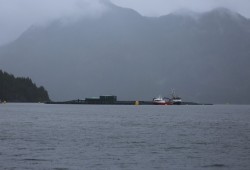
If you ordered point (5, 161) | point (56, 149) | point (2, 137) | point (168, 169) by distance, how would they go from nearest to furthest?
point (168, 169), point (5, 161), point (56, 149), point (2, 137)

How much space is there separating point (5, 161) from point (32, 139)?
24.1 m

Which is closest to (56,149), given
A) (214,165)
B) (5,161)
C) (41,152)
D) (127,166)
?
(41,152)

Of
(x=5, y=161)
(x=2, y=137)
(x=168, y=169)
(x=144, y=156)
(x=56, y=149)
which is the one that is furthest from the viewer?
(x=2, y=137)

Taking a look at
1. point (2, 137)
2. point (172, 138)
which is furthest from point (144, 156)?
point (2, 137)

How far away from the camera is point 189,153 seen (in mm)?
58656

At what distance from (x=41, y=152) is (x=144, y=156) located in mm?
12310

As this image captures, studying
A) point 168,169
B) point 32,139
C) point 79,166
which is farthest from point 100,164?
A: point 32,139

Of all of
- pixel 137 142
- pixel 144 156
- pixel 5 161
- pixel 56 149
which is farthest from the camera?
pixel 137 142

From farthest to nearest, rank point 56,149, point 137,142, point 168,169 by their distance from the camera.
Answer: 1. point 137,142
2. point 56,149
3. point 168,169

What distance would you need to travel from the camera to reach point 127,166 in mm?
48312

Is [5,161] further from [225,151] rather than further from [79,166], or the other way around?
[225,151]

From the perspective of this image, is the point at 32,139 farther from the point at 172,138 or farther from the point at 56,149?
the point at 172,138

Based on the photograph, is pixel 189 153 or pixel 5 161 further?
pixel 189 153

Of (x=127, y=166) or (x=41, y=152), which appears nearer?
(x=127, y=166)
